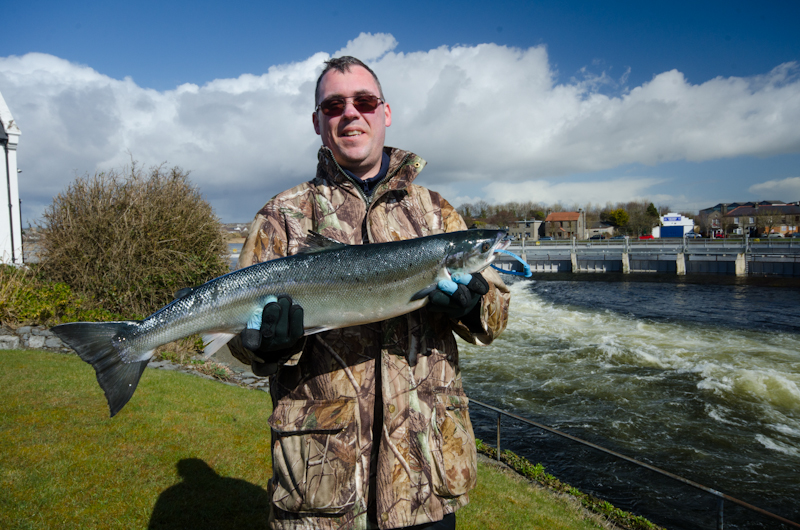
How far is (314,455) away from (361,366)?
1.81 feet

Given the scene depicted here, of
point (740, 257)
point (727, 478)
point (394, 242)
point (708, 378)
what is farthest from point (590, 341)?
point (740, 257)

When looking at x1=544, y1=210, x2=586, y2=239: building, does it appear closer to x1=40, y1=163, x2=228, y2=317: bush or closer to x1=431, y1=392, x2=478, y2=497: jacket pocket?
x1=40, y1=163, x2=228, y2=317: bush

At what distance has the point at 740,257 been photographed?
52.1 metres

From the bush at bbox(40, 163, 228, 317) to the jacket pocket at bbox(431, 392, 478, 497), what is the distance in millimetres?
15546

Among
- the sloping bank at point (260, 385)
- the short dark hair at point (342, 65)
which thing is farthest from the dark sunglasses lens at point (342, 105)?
the sloping bank at point (260, 385)

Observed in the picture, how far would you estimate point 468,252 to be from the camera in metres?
2.86

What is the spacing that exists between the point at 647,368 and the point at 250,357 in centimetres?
2135

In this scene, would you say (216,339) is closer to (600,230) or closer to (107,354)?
(107,354)

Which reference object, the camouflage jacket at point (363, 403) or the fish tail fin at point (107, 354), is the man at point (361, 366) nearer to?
the camouflage jacket at point (363, 403)

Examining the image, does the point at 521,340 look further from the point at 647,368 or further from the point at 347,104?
the point at 347,104

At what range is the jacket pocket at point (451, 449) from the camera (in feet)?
8.39

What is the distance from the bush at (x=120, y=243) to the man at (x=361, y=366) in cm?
1486

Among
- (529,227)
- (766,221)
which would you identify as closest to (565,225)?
(529,227)

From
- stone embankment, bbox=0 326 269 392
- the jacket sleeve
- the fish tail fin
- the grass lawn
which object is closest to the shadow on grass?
the grass lawn
